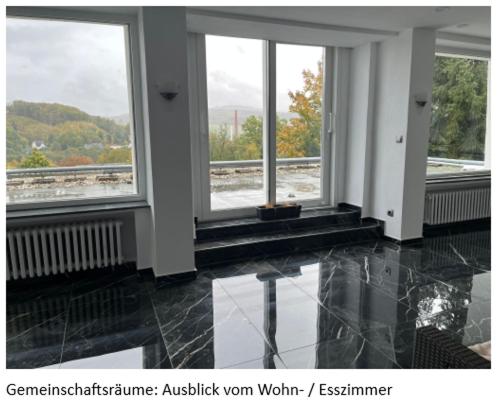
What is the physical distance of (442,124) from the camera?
5406 millimetres

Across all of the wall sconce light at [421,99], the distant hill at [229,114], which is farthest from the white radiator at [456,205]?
the distant hill at [229,114]

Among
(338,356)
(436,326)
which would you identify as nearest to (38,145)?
(338,356)

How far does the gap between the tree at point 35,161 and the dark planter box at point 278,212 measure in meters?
2.34

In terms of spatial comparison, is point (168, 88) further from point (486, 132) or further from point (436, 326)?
point (486, 132)

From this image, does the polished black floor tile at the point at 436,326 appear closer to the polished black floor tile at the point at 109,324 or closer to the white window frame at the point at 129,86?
the polished black floor tile at the point at 109,324

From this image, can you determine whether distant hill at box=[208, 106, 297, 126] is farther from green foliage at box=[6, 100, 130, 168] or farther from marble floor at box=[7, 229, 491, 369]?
marble floor at box=[7, 229, 491, 369]

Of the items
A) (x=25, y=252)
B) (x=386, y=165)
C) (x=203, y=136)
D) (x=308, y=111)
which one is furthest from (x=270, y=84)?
(x=25, y=252)

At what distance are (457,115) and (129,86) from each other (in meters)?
4.49

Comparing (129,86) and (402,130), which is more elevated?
(129,86)

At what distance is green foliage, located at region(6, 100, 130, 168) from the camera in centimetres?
344

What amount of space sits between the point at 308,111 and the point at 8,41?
331 centimetres

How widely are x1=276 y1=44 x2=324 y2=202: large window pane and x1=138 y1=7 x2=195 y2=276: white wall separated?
174 centimetres

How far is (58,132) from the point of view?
3576 millimetres
